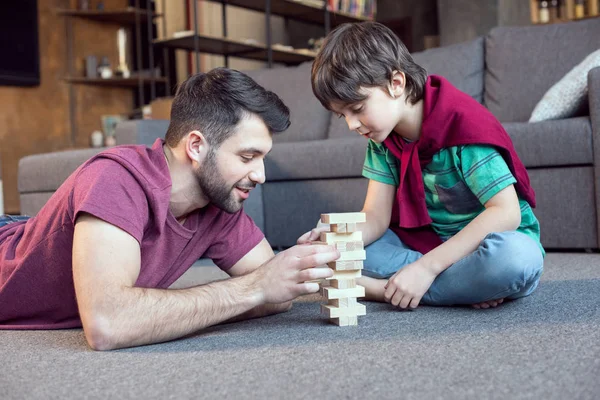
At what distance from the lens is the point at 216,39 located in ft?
14.4

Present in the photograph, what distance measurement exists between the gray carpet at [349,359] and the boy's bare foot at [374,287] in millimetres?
117

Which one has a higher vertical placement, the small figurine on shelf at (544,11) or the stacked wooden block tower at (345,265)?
the small figurine on shelf at (544,11)

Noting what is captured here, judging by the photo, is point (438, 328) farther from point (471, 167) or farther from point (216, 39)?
point (216, 39)

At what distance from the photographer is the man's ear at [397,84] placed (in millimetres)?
1438

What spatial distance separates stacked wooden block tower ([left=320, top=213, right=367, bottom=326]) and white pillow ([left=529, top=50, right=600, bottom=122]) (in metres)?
1.51

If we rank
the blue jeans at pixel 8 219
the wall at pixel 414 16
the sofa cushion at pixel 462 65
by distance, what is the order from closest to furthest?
the blue jeans at pixel 8 219, the sofa cushion at pixel 462 65, the wall at pixel 414 16

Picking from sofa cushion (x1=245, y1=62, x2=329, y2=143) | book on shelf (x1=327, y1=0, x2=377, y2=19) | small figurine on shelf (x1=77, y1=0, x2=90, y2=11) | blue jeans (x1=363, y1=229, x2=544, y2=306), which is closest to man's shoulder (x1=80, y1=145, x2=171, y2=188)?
blue jeans (x1=363, y1=229, x2=544, y2=306)

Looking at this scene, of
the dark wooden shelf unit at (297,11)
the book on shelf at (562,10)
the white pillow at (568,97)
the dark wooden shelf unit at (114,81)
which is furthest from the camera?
the dark wooden shelf unit at (114,81)

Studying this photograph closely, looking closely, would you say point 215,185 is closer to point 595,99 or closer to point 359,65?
point 359,65

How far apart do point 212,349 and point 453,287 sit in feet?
1.76

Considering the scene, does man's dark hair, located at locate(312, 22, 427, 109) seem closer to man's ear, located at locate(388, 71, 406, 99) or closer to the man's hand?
man's ear, located at locate(388, 71, 406, 99)

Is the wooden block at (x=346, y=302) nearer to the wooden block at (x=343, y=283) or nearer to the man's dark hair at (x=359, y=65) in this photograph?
the wooden block at (x=343, y=283)

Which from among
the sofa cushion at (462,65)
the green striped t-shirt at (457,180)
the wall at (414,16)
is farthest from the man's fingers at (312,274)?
the wall at (414,16)

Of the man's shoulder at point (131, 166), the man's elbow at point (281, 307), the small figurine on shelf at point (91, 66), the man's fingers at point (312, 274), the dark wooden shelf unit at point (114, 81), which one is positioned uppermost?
the small figurine on shelf at point (91, 66)
